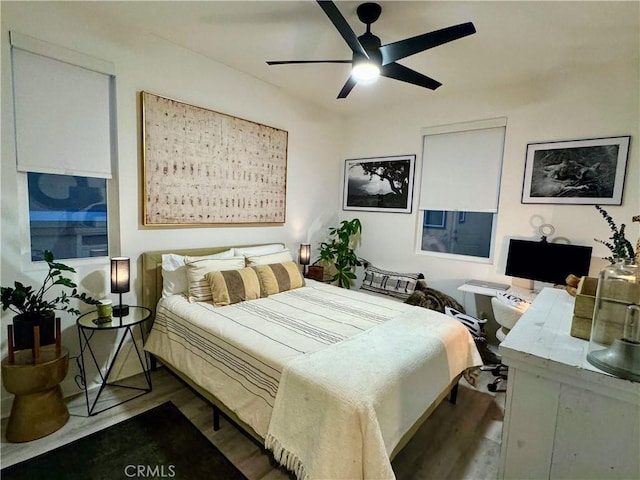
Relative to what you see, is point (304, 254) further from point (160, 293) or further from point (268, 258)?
point (160, 293)

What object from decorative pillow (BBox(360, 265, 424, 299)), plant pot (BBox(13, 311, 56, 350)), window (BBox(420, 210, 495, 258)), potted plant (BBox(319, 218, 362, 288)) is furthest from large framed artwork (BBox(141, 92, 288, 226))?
window (BBox(420, 210, 495, 258))

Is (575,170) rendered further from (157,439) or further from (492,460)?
(157,439)

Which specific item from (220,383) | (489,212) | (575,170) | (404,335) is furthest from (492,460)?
(575,170)

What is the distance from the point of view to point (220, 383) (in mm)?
1832

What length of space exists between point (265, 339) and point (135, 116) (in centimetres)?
207

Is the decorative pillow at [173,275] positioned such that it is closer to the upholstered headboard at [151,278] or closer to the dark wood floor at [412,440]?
the upholstered headboard at [151,278]

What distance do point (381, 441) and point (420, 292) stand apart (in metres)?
2.31

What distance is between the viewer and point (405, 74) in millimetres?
2217

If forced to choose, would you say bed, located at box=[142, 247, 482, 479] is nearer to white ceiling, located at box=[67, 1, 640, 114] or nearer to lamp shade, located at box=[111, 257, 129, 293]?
lamp shade, located at box=[111, 257, 129, 293]

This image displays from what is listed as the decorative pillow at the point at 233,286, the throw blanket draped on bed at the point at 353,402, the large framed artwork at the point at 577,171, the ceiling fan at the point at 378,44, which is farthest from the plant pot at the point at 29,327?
the large framed artwork at the point at 577,171

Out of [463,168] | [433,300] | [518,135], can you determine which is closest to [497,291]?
[433,300]

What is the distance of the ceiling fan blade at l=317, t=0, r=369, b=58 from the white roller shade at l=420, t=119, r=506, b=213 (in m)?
2.00

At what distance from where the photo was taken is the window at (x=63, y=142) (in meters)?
2.03

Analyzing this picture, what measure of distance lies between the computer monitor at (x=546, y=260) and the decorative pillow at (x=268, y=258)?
2221mm
